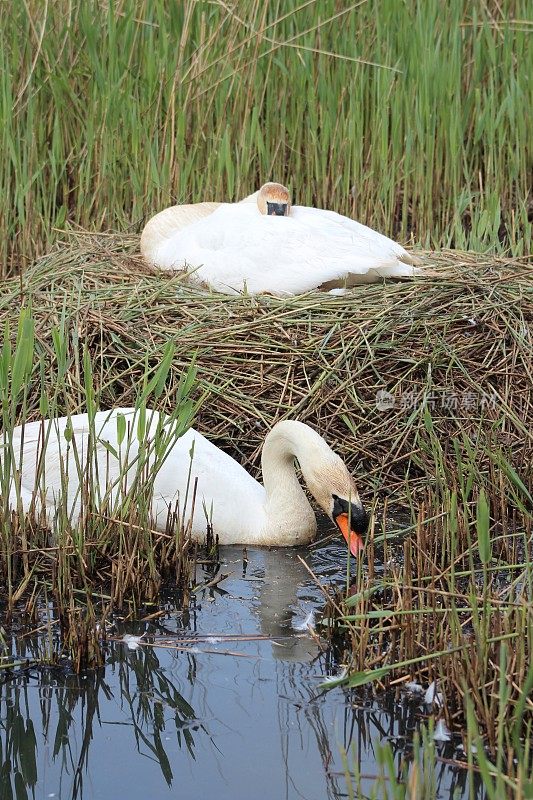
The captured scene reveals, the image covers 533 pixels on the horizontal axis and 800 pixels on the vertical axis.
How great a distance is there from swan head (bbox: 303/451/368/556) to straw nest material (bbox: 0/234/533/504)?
2.28 feet

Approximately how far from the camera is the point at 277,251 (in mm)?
6219

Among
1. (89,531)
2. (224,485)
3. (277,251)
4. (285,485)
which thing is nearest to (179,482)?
(224,485)

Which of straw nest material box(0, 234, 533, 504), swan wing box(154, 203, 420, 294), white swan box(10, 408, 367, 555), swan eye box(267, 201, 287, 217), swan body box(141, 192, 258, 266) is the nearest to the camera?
white swan box(10, 408, 367, 555)

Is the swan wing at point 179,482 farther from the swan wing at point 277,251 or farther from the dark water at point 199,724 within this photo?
the swan wing at point 277,251

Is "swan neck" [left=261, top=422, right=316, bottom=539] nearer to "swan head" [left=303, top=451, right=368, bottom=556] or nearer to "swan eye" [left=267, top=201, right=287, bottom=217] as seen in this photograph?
"swan head" [left=303, top=451, right=368, bottom=556]

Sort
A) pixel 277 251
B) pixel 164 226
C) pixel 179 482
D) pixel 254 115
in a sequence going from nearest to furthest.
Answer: pixel 179 482 → pixel 277 251 → pixel 164 226 → pixel 254 115

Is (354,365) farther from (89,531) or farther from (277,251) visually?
(89,531)

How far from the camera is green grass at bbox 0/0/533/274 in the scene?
24.2 ft

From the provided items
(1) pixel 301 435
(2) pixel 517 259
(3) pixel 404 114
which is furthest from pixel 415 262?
(1) pixel 301 435

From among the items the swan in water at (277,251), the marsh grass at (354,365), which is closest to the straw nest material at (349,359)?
the marsh grass at (354,365)

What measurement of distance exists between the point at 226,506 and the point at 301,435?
42cm

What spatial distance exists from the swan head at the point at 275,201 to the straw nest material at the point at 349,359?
2.04ft

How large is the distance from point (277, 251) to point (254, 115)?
58.9 inches

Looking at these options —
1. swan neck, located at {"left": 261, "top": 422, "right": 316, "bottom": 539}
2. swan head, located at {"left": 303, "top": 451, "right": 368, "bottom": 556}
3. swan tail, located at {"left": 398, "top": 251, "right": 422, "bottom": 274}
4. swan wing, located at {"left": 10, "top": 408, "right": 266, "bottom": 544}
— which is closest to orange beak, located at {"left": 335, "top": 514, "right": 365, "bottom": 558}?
swan head, located at {"left": 303, "top": 451, "right": 368, "bottom": 556}
